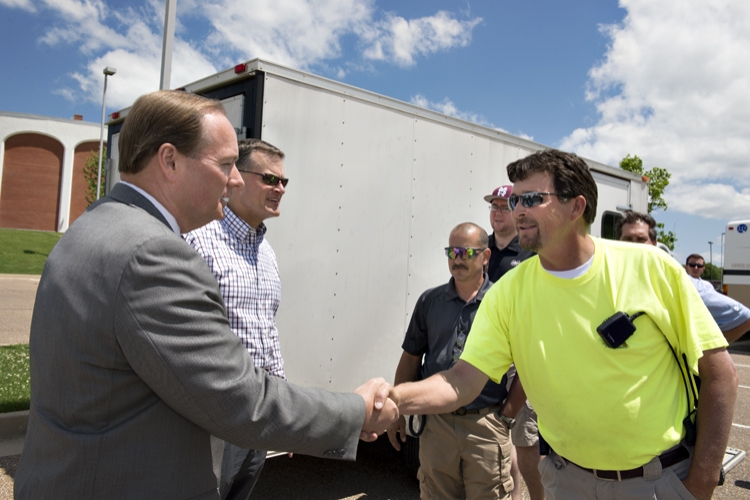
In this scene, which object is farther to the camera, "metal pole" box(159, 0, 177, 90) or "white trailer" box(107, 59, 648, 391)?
"metal pole" box(159, 0, 177, 90)

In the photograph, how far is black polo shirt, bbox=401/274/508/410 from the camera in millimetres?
3373

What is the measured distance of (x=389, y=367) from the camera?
14.3 ft

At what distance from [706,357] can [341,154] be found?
2725mm

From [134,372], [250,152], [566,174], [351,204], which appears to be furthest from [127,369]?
[351,204]

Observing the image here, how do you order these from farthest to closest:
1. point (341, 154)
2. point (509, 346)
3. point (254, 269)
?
point (341, 154), point (254, 269), point (509, 346)

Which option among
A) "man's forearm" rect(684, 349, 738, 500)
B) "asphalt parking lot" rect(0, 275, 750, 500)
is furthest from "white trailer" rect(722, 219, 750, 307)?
"man's forearm" rect(684, 349, 738, 500)

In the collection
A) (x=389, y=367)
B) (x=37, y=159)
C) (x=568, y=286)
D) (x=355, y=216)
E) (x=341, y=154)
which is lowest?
(x=389, y=367)

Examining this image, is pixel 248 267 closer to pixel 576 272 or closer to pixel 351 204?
pixel 351 204

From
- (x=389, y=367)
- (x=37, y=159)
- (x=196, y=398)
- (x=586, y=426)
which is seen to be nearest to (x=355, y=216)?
(x=389, y=367)

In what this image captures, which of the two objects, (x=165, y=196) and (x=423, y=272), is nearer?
(x=165, y=196)

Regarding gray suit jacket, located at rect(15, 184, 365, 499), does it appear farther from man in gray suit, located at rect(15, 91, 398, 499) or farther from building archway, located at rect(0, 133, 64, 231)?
building archway, located at rect(0, 133, 64, 231)

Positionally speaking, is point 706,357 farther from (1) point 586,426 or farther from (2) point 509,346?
(2) point 509,346

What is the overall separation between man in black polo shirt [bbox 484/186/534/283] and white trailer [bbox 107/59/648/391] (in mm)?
573

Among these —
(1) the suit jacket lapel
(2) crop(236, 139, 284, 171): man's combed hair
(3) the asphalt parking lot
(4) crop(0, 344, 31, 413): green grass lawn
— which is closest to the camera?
(1) the suit jacket lapel
